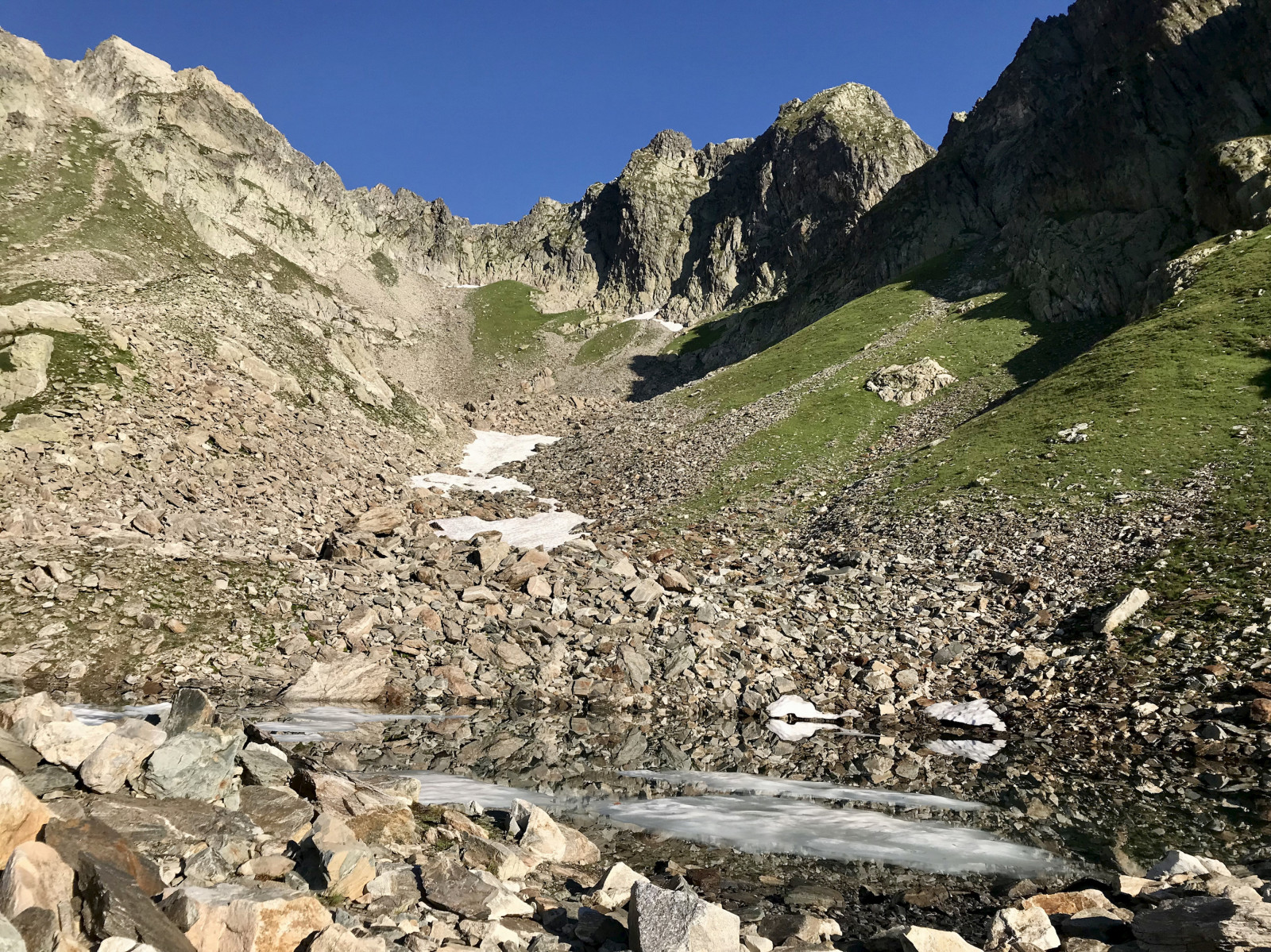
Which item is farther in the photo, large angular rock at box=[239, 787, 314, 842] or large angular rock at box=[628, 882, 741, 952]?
large angular rock at box=[239, 787, 314, 842]

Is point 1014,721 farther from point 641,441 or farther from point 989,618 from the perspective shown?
point 641,441

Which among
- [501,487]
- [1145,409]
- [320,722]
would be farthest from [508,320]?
[320,722]

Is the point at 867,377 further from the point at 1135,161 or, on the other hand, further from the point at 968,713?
the point at 968,713

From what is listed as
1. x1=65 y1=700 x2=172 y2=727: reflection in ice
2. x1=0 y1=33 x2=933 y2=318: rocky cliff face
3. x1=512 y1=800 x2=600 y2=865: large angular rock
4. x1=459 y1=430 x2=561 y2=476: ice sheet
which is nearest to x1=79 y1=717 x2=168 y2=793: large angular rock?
x1=512 y1=800 x2=600 y2=865: large angular rock

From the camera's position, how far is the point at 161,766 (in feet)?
26.4

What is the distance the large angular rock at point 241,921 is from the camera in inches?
219

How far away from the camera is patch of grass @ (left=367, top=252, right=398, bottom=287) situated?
14925 cm

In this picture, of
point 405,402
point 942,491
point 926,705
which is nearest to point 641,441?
point 405,402

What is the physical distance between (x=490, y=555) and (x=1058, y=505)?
2407 cm

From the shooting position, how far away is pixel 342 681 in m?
20.1

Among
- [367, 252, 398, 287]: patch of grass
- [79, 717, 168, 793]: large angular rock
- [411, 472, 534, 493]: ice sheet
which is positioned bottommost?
[79, 717, 168, 793]: large angular rock

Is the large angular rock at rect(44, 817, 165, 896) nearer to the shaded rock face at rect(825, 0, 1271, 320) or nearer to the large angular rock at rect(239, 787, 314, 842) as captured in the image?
the large angular rock at rect(239, 787, 314, 842)

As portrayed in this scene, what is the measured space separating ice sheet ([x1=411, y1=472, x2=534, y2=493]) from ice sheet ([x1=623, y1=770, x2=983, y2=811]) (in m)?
37.8

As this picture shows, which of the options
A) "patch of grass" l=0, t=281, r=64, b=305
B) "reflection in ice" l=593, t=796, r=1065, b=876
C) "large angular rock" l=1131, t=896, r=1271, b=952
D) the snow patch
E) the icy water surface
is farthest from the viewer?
the snow patch
